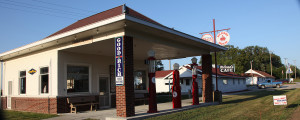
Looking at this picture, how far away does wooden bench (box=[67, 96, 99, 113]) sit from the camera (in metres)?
13.4

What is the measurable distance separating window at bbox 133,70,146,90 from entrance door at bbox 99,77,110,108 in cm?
281

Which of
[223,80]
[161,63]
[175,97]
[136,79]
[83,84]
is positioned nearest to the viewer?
[175,97]

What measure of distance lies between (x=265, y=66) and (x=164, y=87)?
7057 cm

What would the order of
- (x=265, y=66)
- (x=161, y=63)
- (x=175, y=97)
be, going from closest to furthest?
(x=175, y=97) → (x=161, y=63) → (x=265, y=66)

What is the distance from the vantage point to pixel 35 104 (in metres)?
14.7

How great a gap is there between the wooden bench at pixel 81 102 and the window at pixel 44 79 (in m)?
1.78

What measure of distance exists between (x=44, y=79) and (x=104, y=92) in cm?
353

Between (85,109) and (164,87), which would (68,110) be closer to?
(85,109)

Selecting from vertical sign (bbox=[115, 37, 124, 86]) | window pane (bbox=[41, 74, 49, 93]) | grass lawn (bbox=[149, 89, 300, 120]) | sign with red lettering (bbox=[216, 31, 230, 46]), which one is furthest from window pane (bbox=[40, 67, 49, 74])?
sign with red lettering (bbox=[216, 31, 230, 46])

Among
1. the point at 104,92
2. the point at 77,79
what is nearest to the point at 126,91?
the point at 77,79

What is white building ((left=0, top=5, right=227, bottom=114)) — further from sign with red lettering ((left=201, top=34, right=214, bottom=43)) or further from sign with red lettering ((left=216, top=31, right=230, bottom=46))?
sign with red lettering ((left=216, top=31, right=230, bottom=46))

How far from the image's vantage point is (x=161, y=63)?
245ft

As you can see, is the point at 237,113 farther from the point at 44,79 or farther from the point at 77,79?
the point at 44,79

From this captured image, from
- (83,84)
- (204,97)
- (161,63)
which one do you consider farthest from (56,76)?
(161,63)
